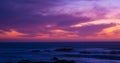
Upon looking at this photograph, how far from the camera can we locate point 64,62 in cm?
3900

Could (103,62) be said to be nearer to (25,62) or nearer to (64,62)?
(64,62)

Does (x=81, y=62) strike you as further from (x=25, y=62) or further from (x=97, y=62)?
(x=25, y=62)

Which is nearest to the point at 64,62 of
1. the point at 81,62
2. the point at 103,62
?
the point at 81,62

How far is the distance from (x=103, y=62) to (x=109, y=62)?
3.50 feet

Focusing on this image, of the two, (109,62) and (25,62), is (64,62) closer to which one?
(25,62)

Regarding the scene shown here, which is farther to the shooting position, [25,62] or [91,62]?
[91,62]

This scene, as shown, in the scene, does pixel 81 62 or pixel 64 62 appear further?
pixel 81 62

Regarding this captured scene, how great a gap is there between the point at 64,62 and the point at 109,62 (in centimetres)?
893

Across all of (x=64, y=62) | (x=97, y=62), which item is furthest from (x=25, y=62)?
(x=97, y=62)

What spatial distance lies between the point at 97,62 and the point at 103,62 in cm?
102

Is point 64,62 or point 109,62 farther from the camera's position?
point 109,62

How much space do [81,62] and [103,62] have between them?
3.79 meters

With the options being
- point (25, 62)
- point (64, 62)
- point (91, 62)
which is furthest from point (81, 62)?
point (25, 62)

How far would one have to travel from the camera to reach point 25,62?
39.3 m
